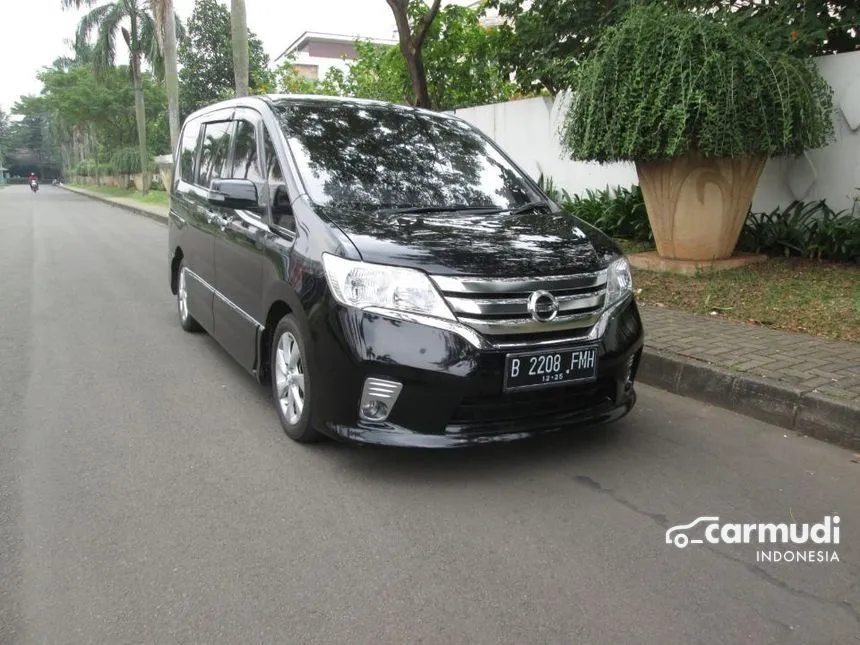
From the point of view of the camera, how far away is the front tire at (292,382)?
3.71m

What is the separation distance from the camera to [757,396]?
439 centimetres

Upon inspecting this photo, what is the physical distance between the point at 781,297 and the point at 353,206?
4.22 meters

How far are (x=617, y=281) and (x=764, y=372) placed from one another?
1.36 m

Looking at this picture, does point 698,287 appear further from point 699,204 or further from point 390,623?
point 390,623

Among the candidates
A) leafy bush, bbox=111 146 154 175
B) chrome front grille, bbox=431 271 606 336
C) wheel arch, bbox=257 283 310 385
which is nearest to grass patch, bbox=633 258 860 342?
chrome front grille, bbox=431 271 606 336

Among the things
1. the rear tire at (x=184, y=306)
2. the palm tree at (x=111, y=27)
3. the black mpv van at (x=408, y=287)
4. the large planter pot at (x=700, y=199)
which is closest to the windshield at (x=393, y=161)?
the black mpv van at (x=408, y=287)

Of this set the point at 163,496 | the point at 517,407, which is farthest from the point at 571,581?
the point at 163,496

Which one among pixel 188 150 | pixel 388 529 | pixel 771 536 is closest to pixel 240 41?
pixel 188 150

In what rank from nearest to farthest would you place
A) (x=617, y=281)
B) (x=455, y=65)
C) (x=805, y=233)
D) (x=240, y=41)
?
(x=617, y=281)
(x=805, y=233)
(x=455, y=65)
(x=240, y=41)

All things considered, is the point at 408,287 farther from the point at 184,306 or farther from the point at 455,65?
the point at 455,65

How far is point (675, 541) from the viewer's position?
118 inches

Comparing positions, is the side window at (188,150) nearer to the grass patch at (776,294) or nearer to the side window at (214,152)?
the side window at (214,152)

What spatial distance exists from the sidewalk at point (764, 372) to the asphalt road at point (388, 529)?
0.14 m

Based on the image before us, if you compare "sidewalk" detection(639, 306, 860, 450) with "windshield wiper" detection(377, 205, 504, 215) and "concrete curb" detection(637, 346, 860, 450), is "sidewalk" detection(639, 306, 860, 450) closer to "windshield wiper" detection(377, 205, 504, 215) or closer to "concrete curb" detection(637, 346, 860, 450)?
"concrete curb" detection(637, 346, 860, 450)
